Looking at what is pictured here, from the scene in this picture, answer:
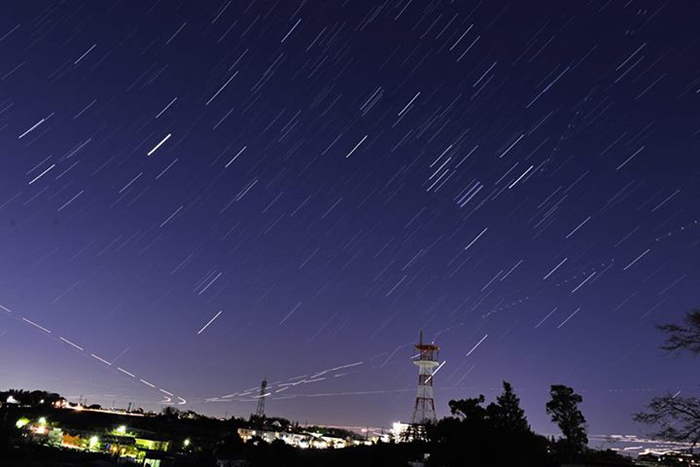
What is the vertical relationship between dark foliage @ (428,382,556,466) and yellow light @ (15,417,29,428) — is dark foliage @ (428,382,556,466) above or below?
below

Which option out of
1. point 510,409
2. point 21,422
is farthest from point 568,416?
point 21,422

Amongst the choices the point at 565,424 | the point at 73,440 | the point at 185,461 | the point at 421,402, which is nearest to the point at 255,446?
the point at 185,461

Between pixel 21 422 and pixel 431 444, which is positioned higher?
pixel 21 422

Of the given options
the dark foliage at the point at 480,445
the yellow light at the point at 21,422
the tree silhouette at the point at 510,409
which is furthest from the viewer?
the yellow light at the point at 21,422

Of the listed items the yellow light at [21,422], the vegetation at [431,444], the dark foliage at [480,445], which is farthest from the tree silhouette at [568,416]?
the yellow light at [21,422]

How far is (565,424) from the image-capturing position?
4378 cm

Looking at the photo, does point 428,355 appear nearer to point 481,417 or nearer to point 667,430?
point 481,417

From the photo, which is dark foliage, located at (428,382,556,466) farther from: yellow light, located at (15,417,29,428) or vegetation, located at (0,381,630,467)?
yellow light, located at (15,417,29,428)

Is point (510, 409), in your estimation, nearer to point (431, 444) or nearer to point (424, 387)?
point (431, 444)

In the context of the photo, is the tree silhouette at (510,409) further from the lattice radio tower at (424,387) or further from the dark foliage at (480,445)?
the lattice radio tower at (424,387)

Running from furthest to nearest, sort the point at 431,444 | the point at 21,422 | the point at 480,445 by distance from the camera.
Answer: the point at 21,422, the point at 431,444, the point at 480,445

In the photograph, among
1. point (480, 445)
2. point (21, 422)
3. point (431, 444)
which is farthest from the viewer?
point (21, 422)

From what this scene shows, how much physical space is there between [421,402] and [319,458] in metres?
30.4

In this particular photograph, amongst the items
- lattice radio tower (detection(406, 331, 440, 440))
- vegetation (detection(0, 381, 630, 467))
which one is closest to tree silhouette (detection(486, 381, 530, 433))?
vegetation (detection(0, 381, 630, 467))
